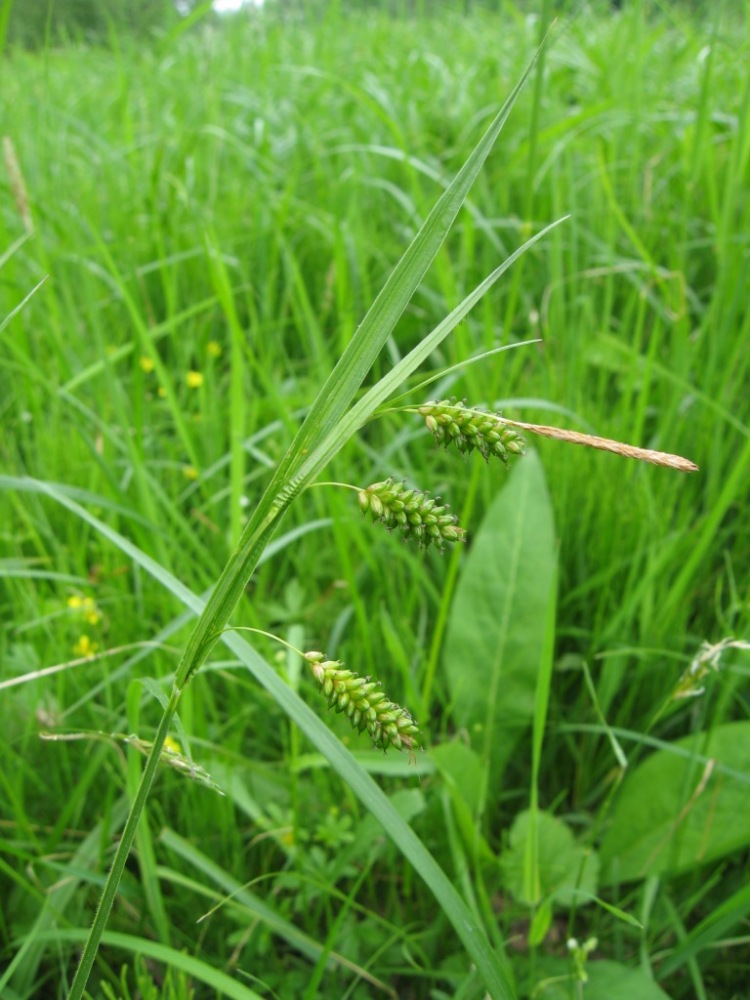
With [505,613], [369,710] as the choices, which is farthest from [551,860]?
[369,710]

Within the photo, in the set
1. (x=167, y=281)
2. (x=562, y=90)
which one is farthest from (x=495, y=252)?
(x=562, y=90)

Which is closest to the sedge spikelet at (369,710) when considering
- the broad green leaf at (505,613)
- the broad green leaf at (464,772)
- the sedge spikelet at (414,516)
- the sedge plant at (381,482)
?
the sedge plant at (381,482)

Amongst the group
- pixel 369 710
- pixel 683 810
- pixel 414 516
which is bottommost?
pixel 683 810

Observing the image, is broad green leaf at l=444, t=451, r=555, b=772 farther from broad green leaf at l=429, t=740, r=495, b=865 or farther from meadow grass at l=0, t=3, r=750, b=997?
broad green leaf at l=429, t=740, r=495, b=865

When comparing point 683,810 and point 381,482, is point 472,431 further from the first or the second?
point 683,810

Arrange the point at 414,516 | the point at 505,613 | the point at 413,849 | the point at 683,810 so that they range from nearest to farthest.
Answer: the point at 414,516 → the point at 413,849 → the point at 683,810 → the point at 505,613

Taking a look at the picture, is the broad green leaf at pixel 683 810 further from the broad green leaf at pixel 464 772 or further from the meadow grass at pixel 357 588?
the broad green leaf at pixel 464 772
